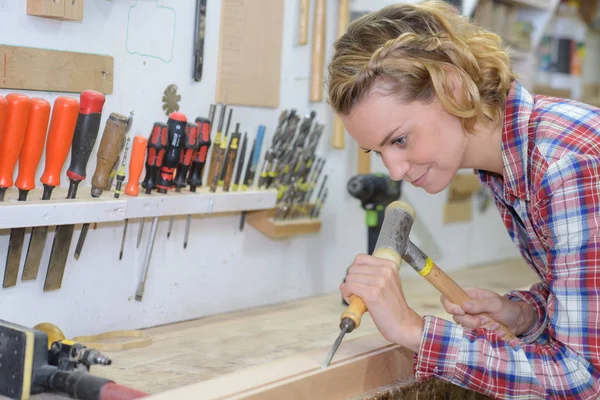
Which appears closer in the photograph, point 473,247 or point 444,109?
point 444,109

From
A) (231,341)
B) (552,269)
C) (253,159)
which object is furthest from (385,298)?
(253,159)

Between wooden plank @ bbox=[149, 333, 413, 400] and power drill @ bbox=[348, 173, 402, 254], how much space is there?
576 millimetres

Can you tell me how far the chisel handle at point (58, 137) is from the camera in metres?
1.43

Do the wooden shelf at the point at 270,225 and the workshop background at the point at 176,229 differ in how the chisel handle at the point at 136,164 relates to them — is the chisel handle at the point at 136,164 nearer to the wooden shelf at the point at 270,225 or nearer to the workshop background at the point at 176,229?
the workshop background at the point at 176,229

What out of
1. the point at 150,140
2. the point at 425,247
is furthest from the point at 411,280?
the point at 150,140

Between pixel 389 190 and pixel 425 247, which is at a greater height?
pixel 389 190

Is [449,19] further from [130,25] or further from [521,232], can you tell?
[130,25]

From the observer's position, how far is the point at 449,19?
135 centimetres

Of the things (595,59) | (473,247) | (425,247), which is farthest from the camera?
(595,59)

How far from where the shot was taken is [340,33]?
7.25 feet

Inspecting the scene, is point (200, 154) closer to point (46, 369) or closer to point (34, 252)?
point (34, 252)

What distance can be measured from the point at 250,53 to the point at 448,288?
0.81 metres

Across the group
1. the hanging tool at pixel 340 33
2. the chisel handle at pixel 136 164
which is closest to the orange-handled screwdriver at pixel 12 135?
the chisel handle at pixel 136 164

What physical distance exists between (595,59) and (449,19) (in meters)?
2.57
